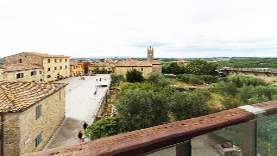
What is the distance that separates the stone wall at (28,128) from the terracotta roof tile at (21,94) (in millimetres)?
309

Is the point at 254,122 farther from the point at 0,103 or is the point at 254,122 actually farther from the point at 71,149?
the point at 0,103

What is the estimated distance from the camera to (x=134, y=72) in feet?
111

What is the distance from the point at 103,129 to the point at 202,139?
10.00 meters

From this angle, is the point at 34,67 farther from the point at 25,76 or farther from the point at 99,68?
the point at 99,68

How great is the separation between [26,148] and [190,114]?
12.4 meters

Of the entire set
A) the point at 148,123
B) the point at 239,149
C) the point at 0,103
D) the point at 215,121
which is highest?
the point at 215,121

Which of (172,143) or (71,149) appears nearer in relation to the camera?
(71,149)

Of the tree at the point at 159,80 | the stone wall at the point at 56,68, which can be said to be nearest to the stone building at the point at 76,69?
the stone wall at the point at 56,68

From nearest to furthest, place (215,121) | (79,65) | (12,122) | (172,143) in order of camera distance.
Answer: (172,143) < (215,121) < (12,122) < (79,65)

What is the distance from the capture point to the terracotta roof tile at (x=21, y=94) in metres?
7.63

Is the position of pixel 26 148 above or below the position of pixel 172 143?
below

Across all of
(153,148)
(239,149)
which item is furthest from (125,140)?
(239,149)

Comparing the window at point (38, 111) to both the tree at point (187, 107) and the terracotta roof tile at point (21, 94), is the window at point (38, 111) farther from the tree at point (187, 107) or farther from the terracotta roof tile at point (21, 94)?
the tree at point (187, 107)

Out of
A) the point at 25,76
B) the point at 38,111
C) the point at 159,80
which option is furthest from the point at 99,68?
the point at 38,111
